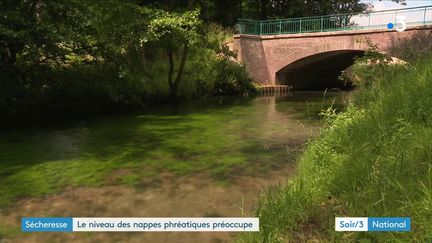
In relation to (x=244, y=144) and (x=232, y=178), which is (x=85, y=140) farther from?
(x=232, y=178)

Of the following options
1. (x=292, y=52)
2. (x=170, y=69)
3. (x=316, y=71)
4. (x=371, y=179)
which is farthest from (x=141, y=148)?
(x=316, y=71)

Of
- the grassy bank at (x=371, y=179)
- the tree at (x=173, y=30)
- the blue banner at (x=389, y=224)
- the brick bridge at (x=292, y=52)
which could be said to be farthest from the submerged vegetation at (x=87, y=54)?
the blue banner at (x=389, y=224)

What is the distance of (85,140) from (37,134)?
5.78ft

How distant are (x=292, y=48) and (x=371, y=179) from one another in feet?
76.2

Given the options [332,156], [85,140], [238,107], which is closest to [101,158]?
[85,140]

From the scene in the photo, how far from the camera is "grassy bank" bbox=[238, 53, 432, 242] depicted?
3.36 metres

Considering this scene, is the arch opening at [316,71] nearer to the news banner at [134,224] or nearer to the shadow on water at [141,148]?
the shadow on water at [141,148]

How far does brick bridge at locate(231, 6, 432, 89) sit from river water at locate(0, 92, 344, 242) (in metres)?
11.6

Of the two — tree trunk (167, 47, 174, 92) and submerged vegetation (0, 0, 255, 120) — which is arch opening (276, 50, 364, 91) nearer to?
submerged vegetation (0, 0, 255, 120)

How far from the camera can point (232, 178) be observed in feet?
24.1

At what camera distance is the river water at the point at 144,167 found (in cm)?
604

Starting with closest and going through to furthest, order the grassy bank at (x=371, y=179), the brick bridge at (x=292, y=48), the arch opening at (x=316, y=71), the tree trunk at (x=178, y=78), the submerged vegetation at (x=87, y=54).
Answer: the grassy bank at (x=371, y=179)
the submerged vegetation at (x=87, y=54)
the tree trunk at (x=178, y=78)
the brick bridge at (x=292, y=48)
the arch opening at (x=316, y=71)

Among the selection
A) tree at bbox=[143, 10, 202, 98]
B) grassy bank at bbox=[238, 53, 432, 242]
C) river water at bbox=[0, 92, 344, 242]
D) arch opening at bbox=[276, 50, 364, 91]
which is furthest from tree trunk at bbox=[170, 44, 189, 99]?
grassy bank at bbox=[238, 53, 432, 242]

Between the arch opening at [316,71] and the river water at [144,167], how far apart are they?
46.1ft
